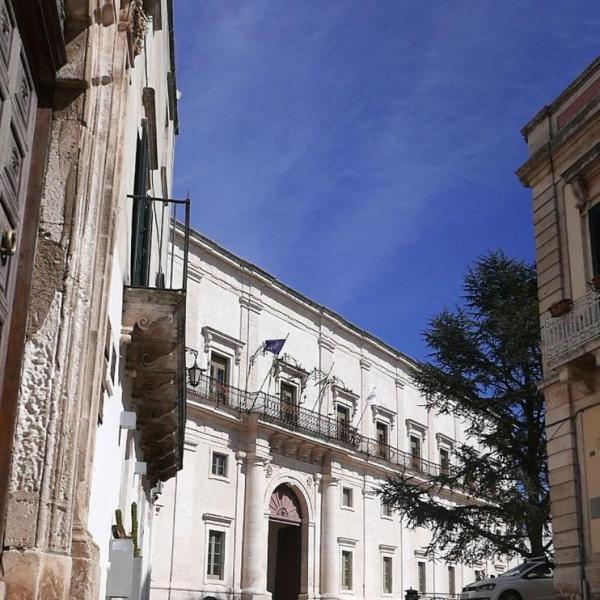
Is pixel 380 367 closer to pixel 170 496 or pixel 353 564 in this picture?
pixel 353 564

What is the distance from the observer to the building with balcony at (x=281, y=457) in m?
26.7

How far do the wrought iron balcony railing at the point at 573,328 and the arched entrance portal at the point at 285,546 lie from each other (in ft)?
57.6

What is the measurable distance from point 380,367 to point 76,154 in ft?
111

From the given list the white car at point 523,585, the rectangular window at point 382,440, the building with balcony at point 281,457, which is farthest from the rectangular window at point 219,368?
the white car at point 523,585

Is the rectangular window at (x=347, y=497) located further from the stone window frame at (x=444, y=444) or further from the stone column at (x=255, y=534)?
the stone window frame at (x=444, y=444)

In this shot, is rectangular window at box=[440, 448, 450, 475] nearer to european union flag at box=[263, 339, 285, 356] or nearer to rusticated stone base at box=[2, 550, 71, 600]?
european union flag at box=[263, 339, 285, 356]

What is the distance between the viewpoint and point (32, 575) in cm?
381

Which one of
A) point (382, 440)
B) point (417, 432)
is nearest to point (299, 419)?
point (382, 440)

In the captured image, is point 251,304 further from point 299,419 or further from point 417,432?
point 417,432

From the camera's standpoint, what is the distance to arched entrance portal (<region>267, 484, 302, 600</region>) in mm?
30156

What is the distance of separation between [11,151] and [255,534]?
83.3 feet

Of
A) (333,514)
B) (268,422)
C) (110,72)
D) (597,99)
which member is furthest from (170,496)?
(110,72)

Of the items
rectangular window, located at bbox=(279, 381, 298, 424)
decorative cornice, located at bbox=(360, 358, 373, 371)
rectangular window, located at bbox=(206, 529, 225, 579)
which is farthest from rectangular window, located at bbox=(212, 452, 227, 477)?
decorative cornice, located at bbox=(360, 358, 373, 371)

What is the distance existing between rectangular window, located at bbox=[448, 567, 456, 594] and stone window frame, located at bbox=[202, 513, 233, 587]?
14.9 m
